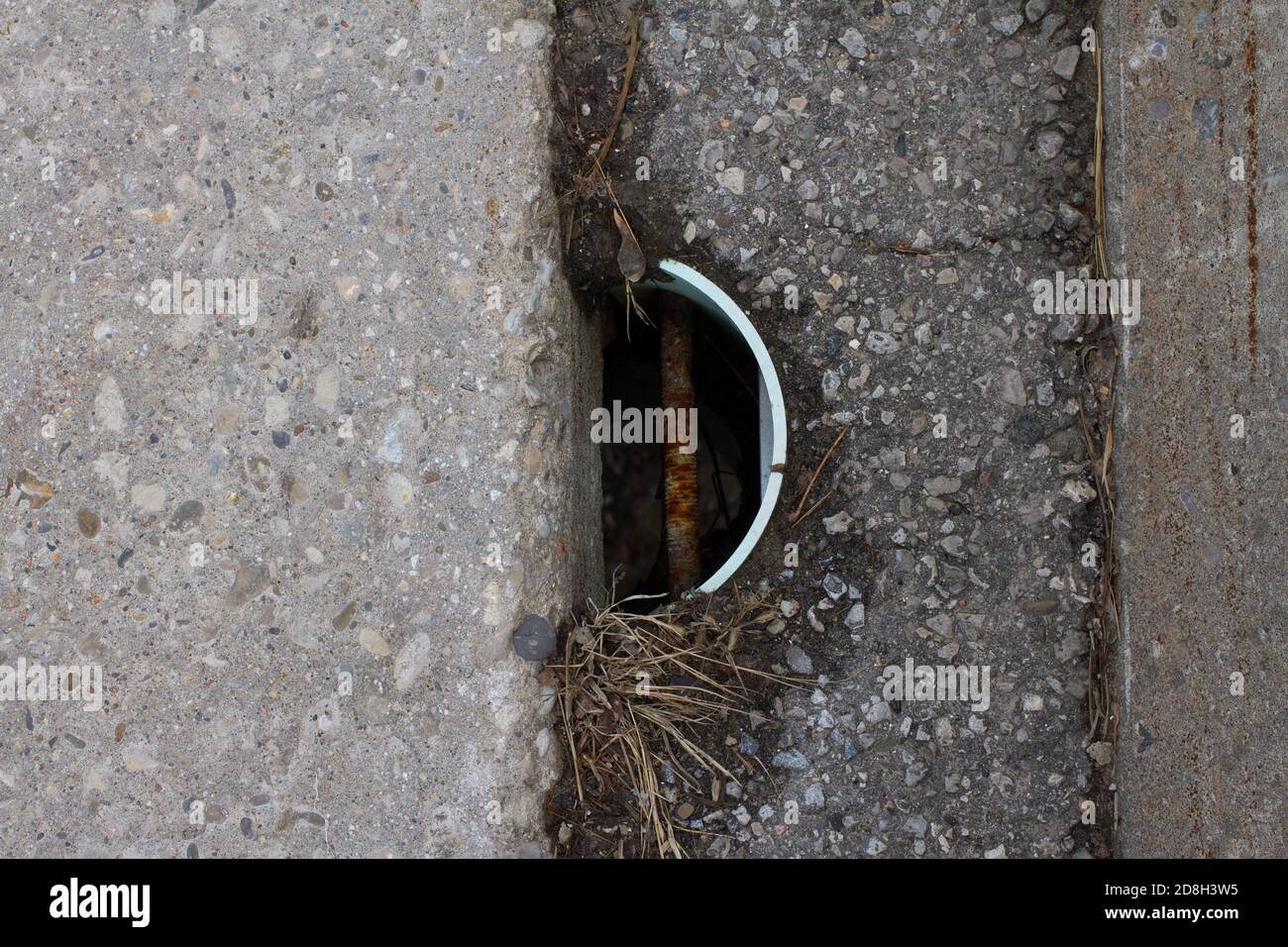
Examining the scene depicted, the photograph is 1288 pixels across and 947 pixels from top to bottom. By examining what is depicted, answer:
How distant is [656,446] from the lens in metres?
3.25

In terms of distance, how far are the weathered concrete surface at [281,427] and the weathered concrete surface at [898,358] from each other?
0.35 metres

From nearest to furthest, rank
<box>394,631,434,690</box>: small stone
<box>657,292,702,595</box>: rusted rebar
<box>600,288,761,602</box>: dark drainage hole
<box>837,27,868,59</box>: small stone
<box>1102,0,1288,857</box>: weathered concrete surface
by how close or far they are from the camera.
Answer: <box>1102,0,1288,857</box>: weathered concrete surface → <box>394,631,434,690</box>: small stone → <box>837,27,868,59</box>: small stone → <box>657,292,702,595</box>: rusted rebar → <box>600,288,761,602</box>: dark drainage hole

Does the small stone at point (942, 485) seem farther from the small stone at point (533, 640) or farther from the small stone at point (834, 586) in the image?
the small stone at point (533, 640)

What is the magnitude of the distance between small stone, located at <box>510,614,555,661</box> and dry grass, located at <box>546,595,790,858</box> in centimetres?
4

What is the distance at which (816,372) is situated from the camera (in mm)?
2045

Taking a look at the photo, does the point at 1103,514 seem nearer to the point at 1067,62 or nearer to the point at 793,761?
the point at 793,761

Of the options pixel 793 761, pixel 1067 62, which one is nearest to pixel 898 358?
pixel 1067 62

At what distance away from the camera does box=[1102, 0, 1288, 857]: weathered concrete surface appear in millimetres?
1569

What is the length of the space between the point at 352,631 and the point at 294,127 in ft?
3.55

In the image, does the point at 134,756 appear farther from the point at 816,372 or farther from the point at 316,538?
the point at 816,372

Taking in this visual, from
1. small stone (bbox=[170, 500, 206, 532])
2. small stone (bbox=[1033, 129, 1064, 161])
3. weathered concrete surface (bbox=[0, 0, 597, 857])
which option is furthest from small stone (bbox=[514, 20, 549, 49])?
small stone (bbox=[170, 500, 206, 532])

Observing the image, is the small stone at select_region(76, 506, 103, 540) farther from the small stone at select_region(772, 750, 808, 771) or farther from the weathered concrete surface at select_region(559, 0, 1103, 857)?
the small stone at select_region(772, 750, 808, 771)

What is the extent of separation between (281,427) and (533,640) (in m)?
0.69

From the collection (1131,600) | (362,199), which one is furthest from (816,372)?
(362,199)
